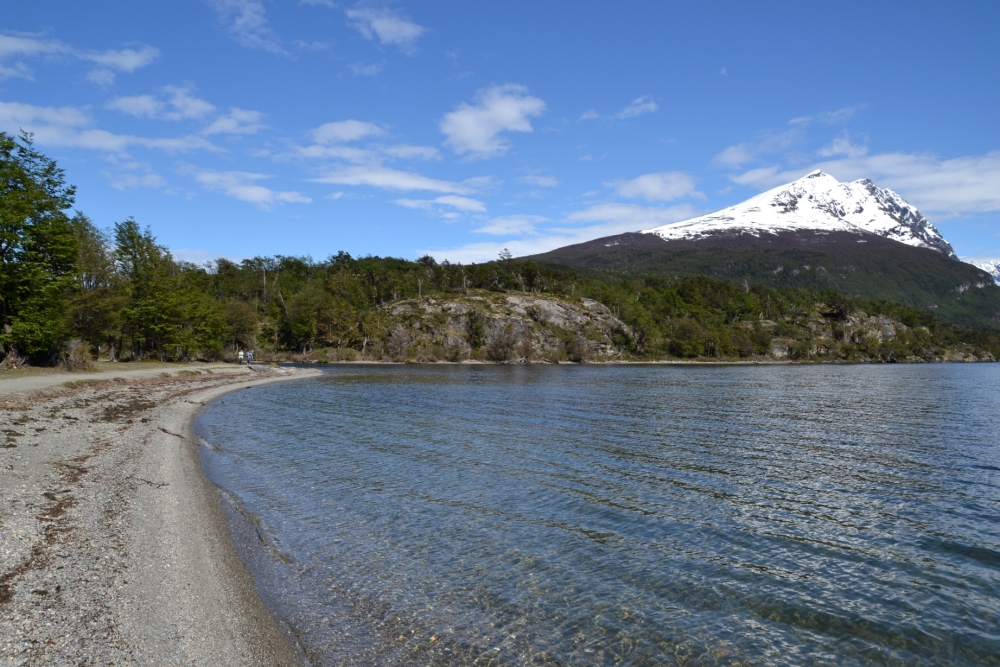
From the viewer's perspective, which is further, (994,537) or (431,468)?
(431,468)

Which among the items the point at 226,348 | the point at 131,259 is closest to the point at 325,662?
the point at 131,259

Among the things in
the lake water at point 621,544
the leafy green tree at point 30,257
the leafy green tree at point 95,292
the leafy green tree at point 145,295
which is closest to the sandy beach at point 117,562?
the lake water at point 621,544

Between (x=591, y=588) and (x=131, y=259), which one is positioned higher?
(x=131, y=259)

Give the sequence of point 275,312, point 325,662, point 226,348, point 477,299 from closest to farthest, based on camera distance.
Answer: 1. point 325,662
2. point 226,348
3. point 275,312
4. point 477,299

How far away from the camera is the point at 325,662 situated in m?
8.69

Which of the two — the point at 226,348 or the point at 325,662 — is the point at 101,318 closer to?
the point at 226,348

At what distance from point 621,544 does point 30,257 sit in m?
59.9

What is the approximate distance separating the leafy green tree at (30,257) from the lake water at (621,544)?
32.0 metres

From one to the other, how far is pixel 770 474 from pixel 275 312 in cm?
15788

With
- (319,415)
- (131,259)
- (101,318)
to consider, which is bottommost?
(319,415)

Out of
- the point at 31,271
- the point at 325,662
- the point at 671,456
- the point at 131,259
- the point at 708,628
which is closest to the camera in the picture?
the point at 325,662

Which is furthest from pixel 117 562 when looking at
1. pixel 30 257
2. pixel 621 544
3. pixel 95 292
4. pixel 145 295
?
pixel 145 295

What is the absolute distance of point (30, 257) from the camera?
160 feet

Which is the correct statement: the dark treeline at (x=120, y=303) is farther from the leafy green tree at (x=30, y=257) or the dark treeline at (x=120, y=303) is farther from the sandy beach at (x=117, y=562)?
the sandy beach at (x=117, y=562)
